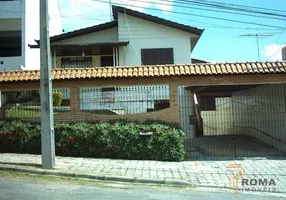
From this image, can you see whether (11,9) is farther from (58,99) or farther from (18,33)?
(58,99)

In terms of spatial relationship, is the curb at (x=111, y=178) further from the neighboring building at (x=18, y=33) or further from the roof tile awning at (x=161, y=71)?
the neighboring building at (x=18, y=33)

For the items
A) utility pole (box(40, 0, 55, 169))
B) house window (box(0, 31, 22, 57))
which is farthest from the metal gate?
house window (box(0, 31, 22, 57))

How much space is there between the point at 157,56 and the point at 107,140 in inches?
411

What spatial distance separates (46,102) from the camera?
9297mm

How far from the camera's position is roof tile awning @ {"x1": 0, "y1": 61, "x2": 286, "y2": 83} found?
11789 mm

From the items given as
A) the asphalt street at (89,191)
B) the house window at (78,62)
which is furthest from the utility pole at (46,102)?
the house window at (78,62)

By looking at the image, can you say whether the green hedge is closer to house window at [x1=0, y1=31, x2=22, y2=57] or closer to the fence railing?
the fence railing

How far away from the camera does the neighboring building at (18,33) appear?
69.5 ft

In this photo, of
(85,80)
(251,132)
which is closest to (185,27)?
(251,132)

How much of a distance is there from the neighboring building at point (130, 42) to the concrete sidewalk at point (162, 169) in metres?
10.3

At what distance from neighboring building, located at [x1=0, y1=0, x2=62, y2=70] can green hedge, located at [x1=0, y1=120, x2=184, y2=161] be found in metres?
9.67

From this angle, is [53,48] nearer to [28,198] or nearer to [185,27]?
[185,27]

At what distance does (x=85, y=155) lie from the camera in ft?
36.3

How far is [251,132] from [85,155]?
408 inches
